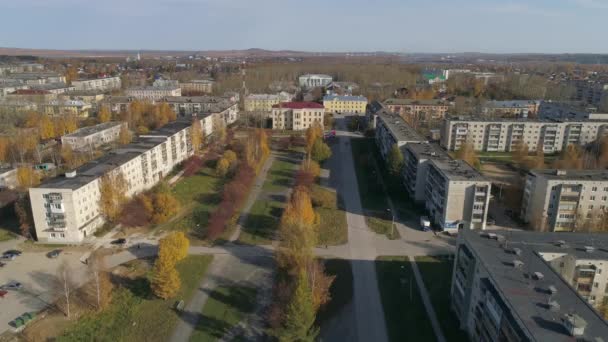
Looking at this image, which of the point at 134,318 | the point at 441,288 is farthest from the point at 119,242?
the point at 441,288

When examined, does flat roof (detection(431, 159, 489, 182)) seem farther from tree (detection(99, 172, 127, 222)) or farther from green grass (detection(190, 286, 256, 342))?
tree (detection(99, 172, 127, 222))

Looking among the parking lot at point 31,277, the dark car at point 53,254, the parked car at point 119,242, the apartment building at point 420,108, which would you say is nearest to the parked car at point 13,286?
the parking lot at point 31,277

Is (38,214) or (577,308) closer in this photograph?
(577,308)

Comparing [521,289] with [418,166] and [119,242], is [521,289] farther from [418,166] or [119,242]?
[119,242]

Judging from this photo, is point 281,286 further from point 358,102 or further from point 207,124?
point 358,102

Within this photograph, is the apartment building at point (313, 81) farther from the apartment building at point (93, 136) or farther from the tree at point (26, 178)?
the tree at point (26, 178)

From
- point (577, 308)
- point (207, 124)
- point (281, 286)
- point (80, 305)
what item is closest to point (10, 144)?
point (207, 124)
